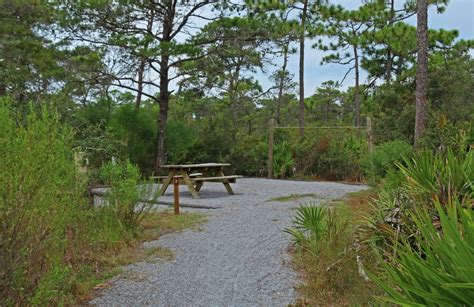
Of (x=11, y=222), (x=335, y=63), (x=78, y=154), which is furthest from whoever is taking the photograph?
(x=335, y=63)

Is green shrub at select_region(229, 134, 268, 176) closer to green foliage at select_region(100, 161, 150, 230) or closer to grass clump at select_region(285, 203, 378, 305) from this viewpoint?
green foliage at select_region(100, 161, 150, 230)

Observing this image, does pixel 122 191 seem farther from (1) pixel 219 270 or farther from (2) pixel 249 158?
(2) pixel 249 158

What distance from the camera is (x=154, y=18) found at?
1295 centimetres

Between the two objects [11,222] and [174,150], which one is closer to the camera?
[11,222]

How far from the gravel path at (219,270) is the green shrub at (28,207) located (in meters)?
0.73

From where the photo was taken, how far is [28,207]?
8.41 ft

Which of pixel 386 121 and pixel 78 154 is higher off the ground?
pixel 386 121

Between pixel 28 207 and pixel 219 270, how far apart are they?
6.33ft

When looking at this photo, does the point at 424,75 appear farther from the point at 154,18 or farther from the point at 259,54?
the point at 154,18

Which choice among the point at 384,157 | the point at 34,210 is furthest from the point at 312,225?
the point at 384,157

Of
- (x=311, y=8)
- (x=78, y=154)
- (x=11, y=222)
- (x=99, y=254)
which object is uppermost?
(x=311, y=8)

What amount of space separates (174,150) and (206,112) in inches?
466

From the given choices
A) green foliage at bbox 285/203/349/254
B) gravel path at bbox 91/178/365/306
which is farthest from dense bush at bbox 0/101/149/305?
green foliage at bbox 285/203/349/254

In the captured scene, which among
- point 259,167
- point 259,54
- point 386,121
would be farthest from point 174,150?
point 386,121
